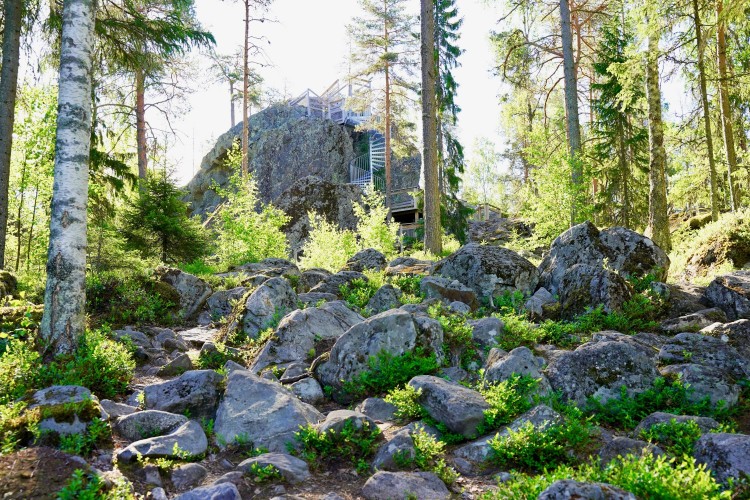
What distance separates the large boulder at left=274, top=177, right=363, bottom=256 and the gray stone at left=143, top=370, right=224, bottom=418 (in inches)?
596

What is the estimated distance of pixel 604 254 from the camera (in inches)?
359

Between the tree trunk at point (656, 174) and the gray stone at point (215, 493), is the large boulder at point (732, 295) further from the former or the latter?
the gray stone at point (215, 493)

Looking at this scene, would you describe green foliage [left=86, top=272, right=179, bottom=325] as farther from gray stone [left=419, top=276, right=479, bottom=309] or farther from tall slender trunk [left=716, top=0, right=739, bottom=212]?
tall slender trunk [left=716, top=0, right=739, bottom=212]

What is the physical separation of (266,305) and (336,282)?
7.38ft

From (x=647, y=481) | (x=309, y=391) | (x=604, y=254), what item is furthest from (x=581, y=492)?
(x=604, y=254)

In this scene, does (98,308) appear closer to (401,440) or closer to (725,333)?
(401,440)

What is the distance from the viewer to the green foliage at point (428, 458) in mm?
4168

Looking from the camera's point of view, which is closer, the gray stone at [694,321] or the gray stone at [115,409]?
the gray stone at [115,409]

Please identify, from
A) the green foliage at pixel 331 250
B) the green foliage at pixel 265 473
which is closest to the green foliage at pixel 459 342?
the green foliage at pixel 265 473

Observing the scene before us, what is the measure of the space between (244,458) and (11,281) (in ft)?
21.3

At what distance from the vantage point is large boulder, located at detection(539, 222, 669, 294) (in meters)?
8.84

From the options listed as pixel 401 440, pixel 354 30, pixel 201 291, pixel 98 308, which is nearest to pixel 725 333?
pixel 401 440

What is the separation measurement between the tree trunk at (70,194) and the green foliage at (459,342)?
168 inches

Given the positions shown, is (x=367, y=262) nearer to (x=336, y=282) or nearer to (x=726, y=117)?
(x=336, y=282)
